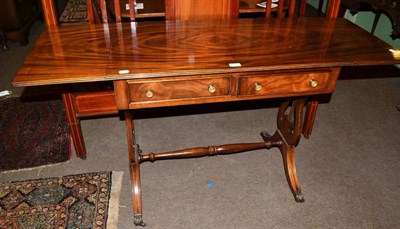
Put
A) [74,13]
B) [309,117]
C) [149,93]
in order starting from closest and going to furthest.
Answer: [149,93] → [309,117] → [74,13]

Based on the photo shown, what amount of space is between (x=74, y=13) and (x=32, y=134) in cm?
291

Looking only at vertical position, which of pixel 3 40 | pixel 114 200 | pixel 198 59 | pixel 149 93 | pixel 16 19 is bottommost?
pixel 114 200

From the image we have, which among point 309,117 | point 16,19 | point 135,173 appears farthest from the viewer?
→ point 16,19

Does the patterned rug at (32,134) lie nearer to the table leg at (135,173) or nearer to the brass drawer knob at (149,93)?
the table leg at (135,173)

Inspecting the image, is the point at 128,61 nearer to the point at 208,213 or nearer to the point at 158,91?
the point at 158,91

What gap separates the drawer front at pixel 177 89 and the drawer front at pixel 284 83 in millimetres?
94

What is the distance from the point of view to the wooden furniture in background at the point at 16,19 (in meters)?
3.63

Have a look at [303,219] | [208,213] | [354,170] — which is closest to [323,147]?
[354,170]

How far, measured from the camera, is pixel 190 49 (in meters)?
1.57

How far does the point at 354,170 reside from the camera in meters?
2.29

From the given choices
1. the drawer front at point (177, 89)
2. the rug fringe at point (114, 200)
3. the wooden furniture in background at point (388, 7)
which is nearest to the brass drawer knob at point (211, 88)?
the drawer front at point (177, 89)

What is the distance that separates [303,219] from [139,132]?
134 centimetres

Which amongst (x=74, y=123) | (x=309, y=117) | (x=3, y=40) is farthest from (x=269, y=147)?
(x=3, y=40)

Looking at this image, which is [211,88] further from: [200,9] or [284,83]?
[200,9]
